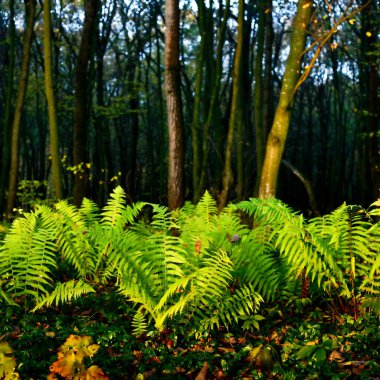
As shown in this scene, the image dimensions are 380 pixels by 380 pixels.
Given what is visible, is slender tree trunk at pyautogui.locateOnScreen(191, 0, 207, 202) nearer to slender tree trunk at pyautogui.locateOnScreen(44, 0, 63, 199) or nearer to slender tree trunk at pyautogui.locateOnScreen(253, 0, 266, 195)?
slender tree trunk at pyautogui.locateOnScreen(253, 0, 266, 195)

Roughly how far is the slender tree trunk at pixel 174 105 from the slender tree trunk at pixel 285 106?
1846 millimetres

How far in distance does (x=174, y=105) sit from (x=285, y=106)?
2256 millimetres

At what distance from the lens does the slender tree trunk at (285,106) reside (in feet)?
20.6

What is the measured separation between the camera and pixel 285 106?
6262 mm

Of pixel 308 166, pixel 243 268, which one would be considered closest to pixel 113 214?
pixel 243 268

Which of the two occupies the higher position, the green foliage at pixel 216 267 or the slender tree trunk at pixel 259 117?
the slender tree trunk at pixel 259 117

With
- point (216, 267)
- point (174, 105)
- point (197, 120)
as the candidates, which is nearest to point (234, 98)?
point (197, 120)

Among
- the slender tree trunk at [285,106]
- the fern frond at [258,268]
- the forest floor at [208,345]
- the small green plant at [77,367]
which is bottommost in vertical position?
the forest floor at [208,345]

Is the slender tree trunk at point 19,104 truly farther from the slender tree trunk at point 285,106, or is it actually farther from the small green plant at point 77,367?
the small green plant at point 77,367

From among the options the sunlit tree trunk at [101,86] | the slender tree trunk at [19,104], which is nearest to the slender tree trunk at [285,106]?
the slender tree trunk at [19,104]

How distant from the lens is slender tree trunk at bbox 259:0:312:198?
627cm

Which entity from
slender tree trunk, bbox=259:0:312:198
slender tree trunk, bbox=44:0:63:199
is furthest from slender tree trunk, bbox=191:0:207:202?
slender tree trunk, bbox=259:0:312:198

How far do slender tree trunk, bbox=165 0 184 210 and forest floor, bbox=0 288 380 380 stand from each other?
3.71 metres

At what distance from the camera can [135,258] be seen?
4.05 m
